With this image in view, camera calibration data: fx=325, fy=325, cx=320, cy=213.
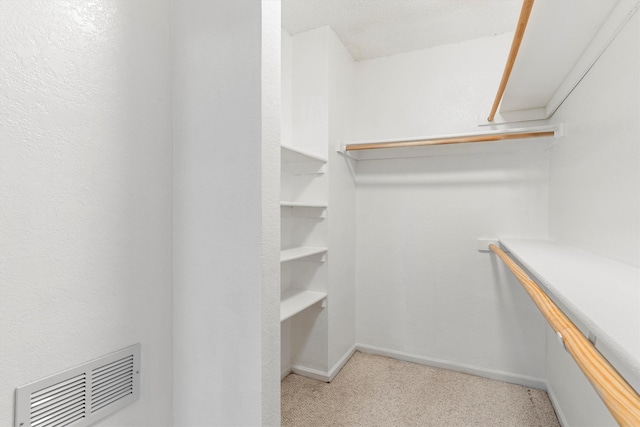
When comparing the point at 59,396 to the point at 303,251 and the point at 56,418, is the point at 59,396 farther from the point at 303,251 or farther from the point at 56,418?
the point at 303,251

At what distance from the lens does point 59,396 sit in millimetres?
881

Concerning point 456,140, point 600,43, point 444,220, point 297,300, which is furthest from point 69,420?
point 444,220

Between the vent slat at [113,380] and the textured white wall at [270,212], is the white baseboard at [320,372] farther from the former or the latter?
the vent slat at [113,380]

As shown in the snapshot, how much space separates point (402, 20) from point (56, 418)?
8.22 feet

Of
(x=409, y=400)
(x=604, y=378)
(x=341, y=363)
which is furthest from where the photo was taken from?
(x=341, y=363)

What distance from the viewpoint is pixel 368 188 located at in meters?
2.69

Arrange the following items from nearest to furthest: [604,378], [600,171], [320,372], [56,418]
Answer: [604,378], [56,418], [600,171], [320,372]

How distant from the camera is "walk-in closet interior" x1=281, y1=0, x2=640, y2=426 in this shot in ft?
6.25

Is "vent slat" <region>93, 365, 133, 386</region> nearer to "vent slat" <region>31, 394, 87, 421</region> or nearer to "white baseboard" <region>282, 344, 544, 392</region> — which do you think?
"vent slat" <region>31, 394, 87, 421</region>

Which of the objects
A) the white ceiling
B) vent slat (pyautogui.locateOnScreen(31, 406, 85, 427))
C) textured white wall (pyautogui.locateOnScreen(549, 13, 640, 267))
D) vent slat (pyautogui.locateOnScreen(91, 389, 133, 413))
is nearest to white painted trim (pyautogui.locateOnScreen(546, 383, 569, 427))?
textured white wall (pyautogui.locateOnScreen(549, 13, 640, 267))

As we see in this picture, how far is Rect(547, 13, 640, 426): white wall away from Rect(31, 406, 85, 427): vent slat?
66.2 inches

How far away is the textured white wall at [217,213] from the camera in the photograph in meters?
1.07

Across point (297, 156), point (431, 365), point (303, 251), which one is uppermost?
point (297, 156)

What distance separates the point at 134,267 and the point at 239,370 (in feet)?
1.61
